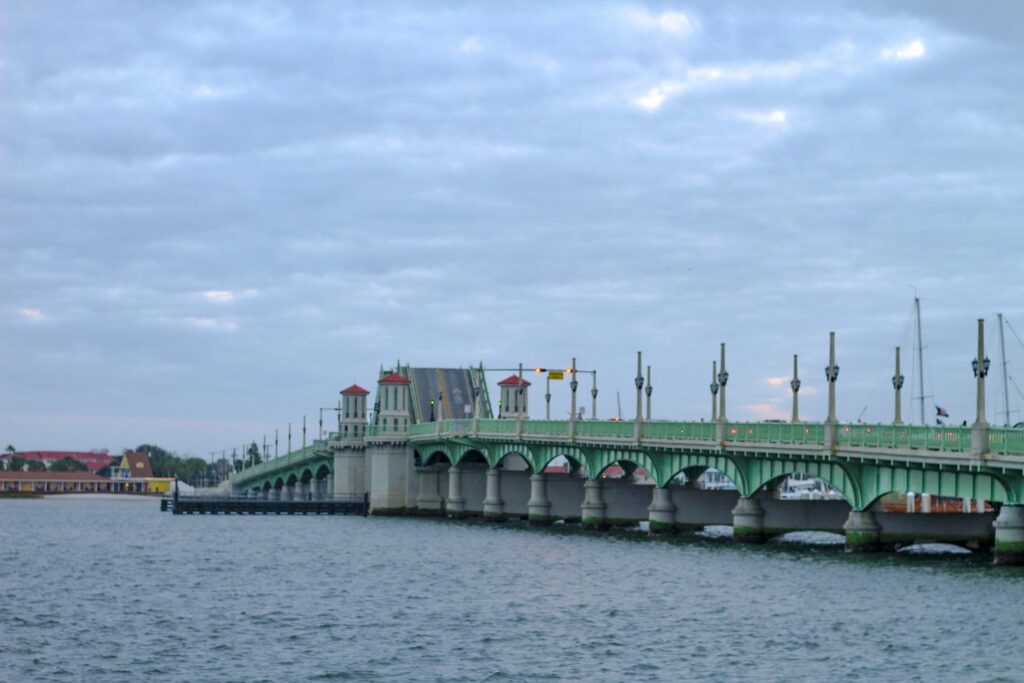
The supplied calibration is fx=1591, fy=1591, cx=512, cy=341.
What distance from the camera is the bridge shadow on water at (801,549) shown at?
7106cm

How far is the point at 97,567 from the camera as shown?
79625mm

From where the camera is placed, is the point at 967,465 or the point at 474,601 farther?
the point at 967,465

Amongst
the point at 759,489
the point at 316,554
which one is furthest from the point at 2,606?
the point at 759,489

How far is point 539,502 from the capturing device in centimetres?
12719

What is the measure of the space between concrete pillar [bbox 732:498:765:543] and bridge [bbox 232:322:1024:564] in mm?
57

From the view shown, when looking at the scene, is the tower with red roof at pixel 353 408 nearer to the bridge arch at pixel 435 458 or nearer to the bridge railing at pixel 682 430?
the bridge arch at pixel 435 458

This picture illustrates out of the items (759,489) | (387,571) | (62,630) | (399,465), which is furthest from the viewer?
(399,465)

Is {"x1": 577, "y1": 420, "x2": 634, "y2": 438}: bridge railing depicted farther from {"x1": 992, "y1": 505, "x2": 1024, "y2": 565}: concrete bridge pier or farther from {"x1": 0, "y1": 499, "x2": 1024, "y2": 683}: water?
{"x1": 992, "y1": 505, "x2": 1024, "y2": 565}: concrete bridge pier

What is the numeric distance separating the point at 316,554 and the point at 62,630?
3875cm

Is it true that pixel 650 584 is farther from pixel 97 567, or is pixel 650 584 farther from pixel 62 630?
pixel 97 567

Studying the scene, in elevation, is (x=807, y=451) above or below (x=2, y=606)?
above

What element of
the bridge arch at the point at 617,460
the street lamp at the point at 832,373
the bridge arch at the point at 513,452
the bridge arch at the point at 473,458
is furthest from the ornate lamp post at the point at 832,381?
the bridge arch at the point at 473,458

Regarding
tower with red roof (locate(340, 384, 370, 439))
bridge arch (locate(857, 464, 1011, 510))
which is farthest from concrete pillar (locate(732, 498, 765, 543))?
tower with red roof (locate(340, 384, 370, 439))

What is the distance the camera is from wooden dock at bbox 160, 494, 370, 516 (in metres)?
158
